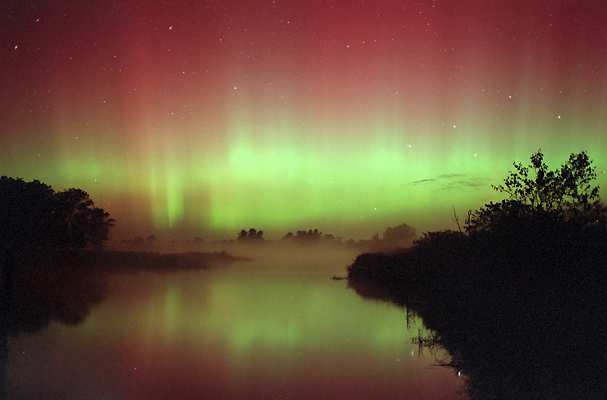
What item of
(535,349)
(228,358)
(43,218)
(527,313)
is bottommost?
(228,358)

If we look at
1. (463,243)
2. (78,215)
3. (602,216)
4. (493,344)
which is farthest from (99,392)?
(78,215)

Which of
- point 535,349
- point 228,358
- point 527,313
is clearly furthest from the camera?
point 228,358

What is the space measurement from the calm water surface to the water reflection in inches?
28.6

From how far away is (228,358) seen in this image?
1191 centimetres

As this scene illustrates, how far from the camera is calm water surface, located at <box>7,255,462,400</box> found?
902cm

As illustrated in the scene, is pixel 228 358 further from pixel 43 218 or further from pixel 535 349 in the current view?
pixel 43 218

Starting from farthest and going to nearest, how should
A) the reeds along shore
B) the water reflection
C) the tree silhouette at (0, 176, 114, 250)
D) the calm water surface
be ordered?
1. the tree silhouette at (0, 176, 114, 250)
2. the calm water surface
3. the reeds along shore
4. the water reflection

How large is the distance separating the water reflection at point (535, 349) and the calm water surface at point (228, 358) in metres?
0.73

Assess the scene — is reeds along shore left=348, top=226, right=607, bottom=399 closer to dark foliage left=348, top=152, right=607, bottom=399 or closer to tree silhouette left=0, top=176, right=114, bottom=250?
dark foliage left=348, top=152, right=607, bottom=399

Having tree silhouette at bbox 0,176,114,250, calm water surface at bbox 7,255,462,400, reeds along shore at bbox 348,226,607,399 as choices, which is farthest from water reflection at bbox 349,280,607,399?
tree silhouette at bbox 0,176,114,250

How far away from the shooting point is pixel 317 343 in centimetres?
1400

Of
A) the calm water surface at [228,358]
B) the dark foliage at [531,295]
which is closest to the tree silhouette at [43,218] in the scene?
the calm water surface at [228,358]

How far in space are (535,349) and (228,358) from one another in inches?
293

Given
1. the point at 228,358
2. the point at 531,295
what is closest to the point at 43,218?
the point at 228,358
